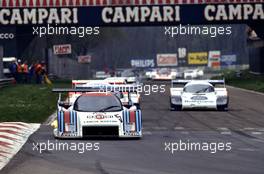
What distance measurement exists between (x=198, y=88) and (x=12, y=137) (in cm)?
1357

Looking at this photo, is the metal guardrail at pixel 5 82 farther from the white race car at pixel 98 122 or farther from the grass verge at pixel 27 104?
the white race car at pixel 98 122

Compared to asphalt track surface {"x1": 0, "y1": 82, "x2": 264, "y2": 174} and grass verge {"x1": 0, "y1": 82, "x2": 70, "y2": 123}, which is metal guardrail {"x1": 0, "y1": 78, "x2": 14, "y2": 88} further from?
asphalt track surface {"x1": 0, "y1": 82, "x2": 264, "y2": 174}

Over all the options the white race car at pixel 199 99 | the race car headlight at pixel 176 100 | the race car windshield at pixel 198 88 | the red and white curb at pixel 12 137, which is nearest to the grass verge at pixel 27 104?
the red and white curb at pixel 12 137

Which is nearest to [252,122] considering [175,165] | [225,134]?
[225,134]

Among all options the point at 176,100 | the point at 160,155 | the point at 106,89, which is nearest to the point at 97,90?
the point at 106,89

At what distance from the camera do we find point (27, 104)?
102 ft

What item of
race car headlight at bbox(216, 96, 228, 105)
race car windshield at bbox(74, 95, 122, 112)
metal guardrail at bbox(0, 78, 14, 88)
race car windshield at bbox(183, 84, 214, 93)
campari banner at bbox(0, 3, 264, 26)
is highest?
campari banner at bbox(0, 3, 264, 26)

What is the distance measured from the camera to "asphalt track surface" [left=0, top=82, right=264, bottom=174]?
13.0 meters

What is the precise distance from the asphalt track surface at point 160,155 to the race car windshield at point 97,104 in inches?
36.1

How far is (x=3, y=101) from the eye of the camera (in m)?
32.1

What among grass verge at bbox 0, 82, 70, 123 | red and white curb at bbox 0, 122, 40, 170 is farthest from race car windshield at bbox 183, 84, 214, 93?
red and white curb at bbox 0, 122, 40, 170

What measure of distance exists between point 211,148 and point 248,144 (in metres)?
1.40

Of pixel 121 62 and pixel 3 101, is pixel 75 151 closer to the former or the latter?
pixel 3 101

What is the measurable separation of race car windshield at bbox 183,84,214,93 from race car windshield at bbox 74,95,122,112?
1127cm
